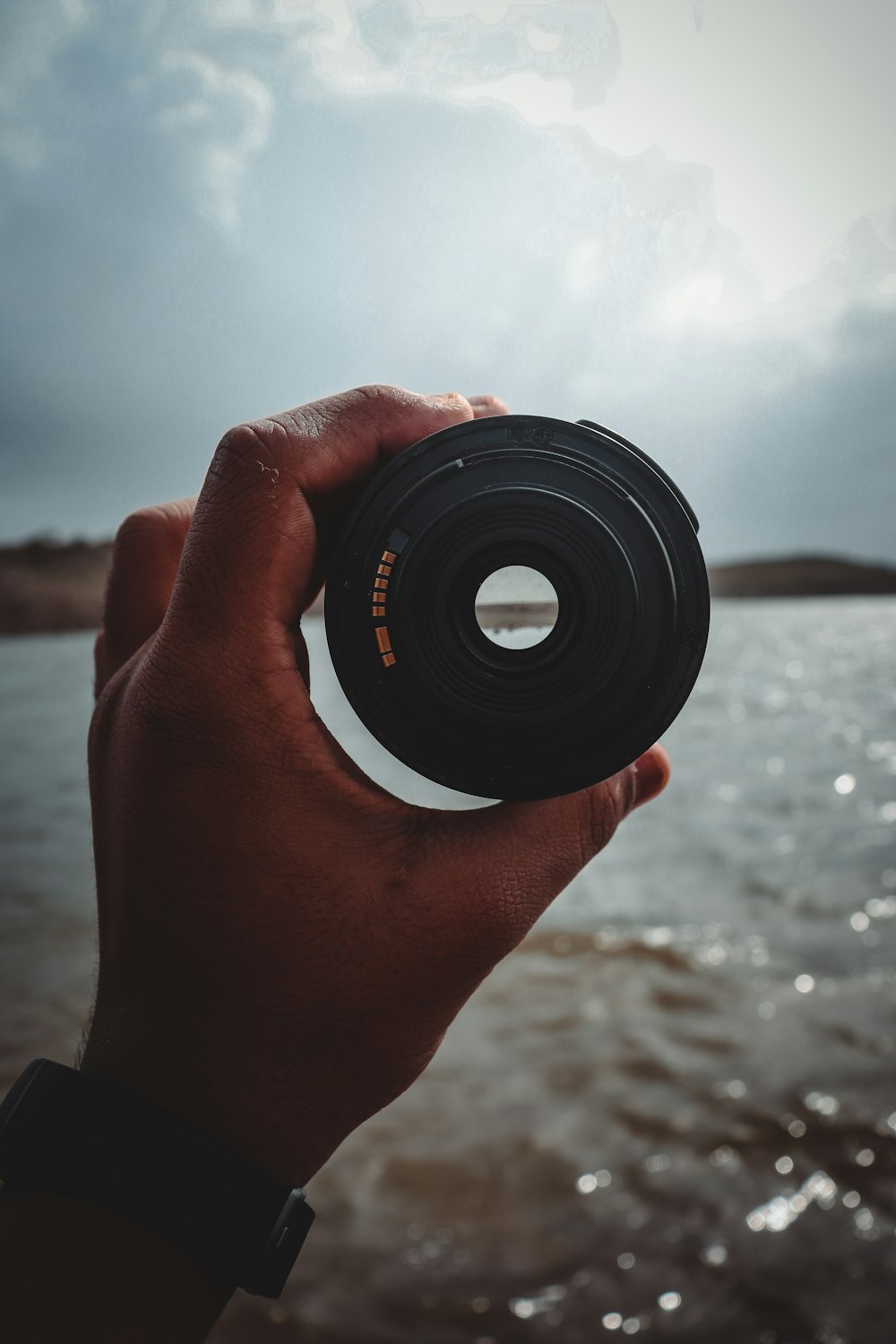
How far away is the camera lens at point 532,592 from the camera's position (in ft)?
4.87

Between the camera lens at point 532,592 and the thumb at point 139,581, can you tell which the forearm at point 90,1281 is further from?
the thumb at point 139,581

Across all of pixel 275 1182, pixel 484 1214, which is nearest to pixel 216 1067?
pixel 275 1182

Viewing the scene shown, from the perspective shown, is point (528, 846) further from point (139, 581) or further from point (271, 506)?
point (139, 581)

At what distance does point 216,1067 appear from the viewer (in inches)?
51.8

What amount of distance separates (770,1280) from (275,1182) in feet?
9.16

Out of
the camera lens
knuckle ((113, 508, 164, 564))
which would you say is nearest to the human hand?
the camera lens

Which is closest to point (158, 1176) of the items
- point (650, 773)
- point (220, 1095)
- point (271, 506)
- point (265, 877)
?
point (220, 1095)

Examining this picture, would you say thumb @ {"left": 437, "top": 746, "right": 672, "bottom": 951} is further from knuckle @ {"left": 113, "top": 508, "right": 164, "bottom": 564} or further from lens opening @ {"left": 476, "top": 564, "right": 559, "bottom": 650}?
knuckle @ {"left": 113, "top": 508, "right": 164, "bottom": 564}

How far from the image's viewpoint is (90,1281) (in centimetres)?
120

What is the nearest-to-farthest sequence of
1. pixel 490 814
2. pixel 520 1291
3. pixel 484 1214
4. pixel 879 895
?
pixel 490 814 < pixel 520 1291 < pixel 484 1214 < pixel 879 895

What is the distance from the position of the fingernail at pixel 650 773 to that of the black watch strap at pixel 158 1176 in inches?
36.4

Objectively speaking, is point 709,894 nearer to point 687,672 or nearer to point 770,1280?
point 770,1280

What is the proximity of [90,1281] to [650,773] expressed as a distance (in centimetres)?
121

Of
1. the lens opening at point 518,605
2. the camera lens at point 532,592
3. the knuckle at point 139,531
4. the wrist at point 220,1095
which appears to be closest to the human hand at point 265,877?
the wrist at point 220,1095
